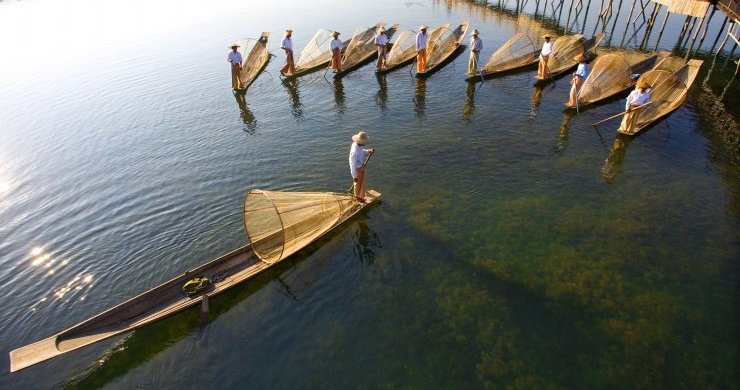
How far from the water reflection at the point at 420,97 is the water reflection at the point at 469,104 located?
5.90 feet

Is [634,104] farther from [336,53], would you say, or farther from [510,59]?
[336,53]

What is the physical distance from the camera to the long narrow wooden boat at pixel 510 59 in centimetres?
1995

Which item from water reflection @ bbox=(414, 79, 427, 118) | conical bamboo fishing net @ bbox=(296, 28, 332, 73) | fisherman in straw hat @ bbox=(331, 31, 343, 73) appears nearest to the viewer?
water reflection @ bbox=(414, 79, 427, 118)

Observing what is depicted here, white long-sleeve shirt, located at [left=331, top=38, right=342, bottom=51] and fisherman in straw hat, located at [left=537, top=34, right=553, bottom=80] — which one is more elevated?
white long-sleeve shirt, located at [left=331, top=38, right=342, bottom=51]

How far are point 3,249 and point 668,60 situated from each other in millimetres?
26253

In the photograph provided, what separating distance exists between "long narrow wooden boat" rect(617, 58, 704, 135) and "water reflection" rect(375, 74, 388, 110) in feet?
31.1

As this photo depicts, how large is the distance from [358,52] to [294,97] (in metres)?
5.74

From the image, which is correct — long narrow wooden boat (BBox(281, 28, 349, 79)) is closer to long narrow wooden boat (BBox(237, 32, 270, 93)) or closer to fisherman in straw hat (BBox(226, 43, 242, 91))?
long narrow wooden boat (BBox(237, 32, 270, 93))

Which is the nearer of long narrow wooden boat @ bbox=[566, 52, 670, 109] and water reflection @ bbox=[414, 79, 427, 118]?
long narrow wooden boat @ bbox=[566, 52, 670, 109]

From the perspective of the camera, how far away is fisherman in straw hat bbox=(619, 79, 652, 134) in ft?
44.2

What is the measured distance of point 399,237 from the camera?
10578 millimetres

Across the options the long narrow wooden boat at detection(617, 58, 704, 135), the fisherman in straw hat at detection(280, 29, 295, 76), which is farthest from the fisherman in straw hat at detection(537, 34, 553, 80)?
the fisherman in straw hat at detection(280, 29, 295, 76)

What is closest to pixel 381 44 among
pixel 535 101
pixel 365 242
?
pixel 535 101

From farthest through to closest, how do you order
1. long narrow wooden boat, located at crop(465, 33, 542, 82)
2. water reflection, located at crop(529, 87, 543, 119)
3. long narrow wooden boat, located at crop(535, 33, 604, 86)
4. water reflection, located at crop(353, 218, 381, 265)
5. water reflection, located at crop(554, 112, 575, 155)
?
long narrow wooden boat, located at crop(465, 33, 542, 82) < long narrow wooden boat, located at crop(535, 33, 604, 86) < water reflection, located at crop(529, 87, 543, 119) < water reflection, located at crop(554, 112, 575, 155) < water reflection, located at crop(353, 218, 381, 265)
